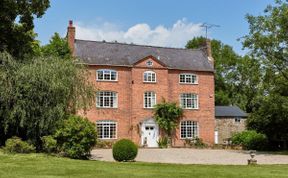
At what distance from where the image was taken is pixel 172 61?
42.1m

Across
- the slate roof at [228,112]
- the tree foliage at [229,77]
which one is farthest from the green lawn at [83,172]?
the tree foliage at [229,77]

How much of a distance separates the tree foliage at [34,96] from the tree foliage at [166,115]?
15622 mm

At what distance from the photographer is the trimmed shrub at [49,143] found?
2262 cm

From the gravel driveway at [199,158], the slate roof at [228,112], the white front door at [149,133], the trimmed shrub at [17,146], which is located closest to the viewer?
the trimmed shrub at [17,146]

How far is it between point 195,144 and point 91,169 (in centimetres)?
2439

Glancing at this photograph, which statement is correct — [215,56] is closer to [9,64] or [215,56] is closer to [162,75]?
[162,75]

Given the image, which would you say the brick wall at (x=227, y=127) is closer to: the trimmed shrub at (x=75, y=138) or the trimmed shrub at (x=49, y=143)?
the trimmed shrub at (x=75, y=138)

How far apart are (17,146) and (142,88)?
18759mm

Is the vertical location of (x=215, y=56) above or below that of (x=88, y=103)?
above

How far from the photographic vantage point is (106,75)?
1521 inches

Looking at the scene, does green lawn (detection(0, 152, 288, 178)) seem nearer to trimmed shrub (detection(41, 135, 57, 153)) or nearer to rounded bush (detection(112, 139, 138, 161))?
trimmed shrub (detection(41, 135, 57, 153))

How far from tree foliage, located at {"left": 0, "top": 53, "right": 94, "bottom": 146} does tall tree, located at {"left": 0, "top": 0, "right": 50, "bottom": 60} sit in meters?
2.51

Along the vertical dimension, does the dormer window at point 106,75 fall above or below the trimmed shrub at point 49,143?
above

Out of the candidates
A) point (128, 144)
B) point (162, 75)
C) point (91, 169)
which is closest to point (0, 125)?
point (128, 144)
